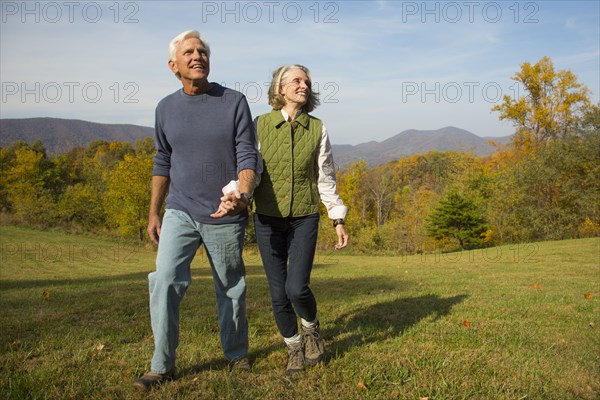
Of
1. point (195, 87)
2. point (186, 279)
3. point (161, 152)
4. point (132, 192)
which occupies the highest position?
point (195, 87)

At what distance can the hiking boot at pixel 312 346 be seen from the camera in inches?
141

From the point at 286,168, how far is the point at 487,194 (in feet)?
133

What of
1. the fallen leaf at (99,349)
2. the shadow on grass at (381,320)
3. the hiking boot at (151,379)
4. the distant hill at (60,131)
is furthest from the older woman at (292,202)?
the distant hill at (60,131)

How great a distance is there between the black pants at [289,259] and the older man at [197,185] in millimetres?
321

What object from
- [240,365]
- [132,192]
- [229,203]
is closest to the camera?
[229,203]

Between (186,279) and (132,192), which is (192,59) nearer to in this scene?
(186,279)

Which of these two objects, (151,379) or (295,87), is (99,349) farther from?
(295,87)

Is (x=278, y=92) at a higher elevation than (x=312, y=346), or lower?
higher

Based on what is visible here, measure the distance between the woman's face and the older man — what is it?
0.44m

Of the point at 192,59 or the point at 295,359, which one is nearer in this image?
the point at 192,59

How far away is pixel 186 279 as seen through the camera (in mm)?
3182

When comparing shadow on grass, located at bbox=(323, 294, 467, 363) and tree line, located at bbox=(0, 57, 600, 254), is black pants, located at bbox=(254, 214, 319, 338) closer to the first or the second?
shadow on grass, located at bbox=(323, 294, 467, 363)

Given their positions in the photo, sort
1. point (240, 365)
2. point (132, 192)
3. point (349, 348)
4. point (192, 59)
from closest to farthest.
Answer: point (192, 59)
point (240, 365)
point (349, 348)
point (132, 192)

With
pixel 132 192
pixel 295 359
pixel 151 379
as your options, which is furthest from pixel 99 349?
pixel 132 192
